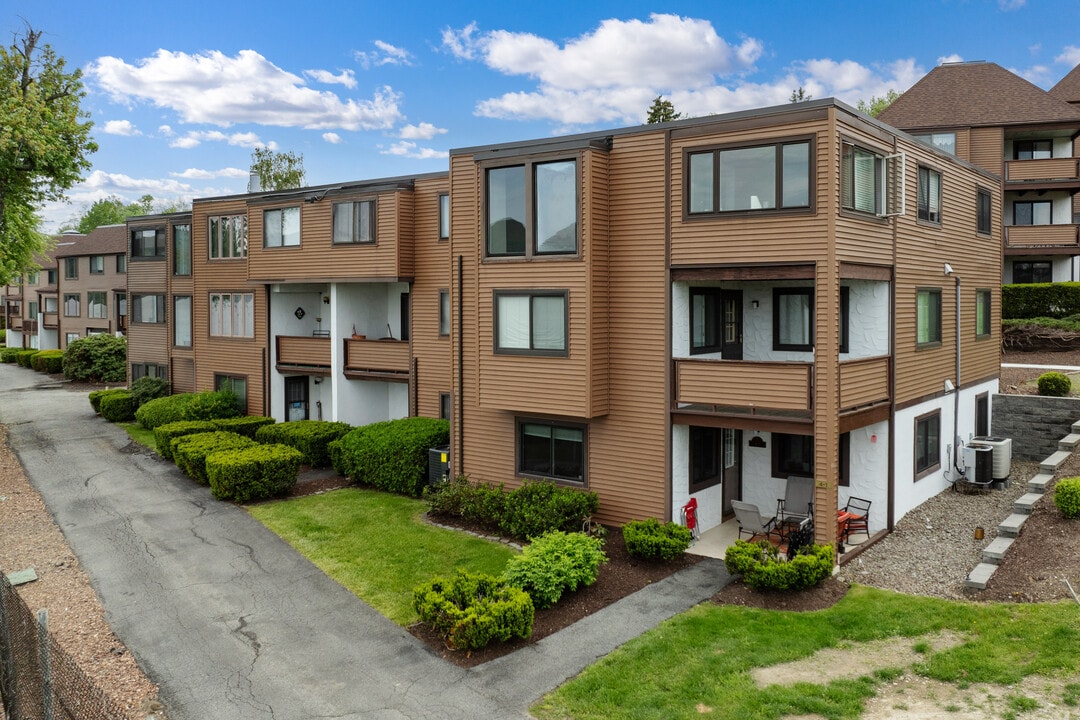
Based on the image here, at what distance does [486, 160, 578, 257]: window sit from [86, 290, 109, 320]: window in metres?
45.0

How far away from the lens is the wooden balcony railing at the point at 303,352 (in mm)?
24891

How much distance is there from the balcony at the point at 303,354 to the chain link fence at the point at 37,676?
1597 centimetres

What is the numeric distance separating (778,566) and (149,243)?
2877 centimetres

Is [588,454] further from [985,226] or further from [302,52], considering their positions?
[302,52]

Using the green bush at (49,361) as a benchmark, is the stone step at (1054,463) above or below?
below

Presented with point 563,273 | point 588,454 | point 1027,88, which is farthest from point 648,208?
point 1027,88

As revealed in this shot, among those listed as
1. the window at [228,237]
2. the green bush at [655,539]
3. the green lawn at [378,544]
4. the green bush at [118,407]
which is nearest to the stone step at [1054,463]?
the green bush at [655,539]

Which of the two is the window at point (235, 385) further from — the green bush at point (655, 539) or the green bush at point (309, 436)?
the green bush at point (655, 539)

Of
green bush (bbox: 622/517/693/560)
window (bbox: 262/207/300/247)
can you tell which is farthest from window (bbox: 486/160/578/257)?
window (bbox: 262/207/300/247)

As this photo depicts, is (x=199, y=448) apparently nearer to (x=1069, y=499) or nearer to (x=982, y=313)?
(x=1069, y=499)

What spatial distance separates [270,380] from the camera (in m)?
26.3

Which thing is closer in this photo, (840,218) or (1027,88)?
(840,218)

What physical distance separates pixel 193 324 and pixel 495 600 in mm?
22359

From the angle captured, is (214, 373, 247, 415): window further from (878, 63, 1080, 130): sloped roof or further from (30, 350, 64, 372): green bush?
(878, 63, 1080, 130): sloped roof
